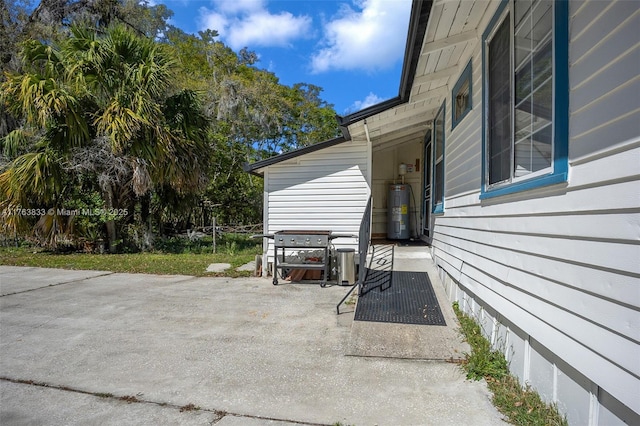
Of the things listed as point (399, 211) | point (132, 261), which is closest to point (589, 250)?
point (399, 211)

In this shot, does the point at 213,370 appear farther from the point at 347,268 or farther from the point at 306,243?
the point at 347,268

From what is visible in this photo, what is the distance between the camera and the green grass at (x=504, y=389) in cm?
219

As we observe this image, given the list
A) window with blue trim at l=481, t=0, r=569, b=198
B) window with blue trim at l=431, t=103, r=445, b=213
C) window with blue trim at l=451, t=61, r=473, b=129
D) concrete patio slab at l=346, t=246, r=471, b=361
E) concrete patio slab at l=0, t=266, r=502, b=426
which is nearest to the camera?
window with blue trim at l=481, t=0, r=569, b=198

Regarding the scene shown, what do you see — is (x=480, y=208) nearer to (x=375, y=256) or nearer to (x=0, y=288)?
(x=375, y=256)

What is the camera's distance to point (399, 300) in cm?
461

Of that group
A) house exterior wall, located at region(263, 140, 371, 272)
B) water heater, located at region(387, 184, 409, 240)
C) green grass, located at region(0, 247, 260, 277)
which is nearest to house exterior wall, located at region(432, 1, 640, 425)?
house exterior wall, located at region(263, 140, 371, 272)

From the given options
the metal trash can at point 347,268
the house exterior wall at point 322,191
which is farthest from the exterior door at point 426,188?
the metal trash can at point 347,268

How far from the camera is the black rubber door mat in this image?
4.08m

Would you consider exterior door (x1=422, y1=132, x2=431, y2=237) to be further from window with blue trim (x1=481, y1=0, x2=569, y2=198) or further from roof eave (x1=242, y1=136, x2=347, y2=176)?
window with blue trim (x1=481, y1=0, x2=569, y2=198)

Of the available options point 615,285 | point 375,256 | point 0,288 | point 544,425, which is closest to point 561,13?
point 615,285

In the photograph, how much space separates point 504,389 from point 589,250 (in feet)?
4.50

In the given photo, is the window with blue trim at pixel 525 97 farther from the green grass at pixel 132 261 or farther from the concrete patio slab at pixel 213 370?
the green grass at pixel 132 261

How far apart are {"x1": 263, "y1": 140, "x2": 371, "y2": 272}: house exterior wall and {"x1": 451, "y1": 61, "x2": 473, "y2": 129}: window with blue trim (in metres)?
2.08

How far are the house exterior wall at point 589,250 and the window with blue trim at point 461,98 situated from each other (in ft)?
6.98
